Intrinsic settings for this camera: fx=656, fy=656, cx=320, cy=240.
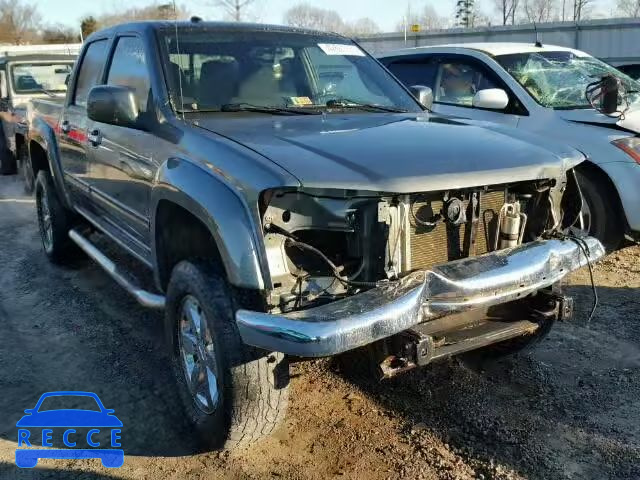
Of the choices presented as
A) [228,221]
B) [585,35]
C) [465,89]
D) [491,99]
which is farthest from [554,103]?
[585,35]

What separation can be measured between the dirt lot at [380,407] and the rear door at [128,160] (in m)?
0.81

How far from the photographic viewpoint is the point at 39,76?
424 inches

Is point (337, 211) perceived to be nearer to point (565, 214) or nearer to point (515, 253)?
point (515, 253)

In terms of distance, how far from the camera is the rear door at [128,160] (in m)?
3.62

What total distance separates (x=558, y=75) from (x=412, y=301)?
4625 millimetres

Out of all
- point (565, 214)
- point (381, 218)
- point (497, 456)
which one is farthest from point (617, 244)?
point (381, 218)

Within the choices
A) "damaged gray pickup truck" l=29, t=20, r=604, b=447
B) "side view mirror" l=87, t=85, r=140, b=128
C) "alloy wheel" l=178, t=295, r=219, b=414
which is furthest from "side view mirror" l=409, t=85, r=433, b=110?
"alloy wheel" l=178, t=295, r=219, b=414

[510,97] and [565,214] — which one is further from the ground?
[510,97]

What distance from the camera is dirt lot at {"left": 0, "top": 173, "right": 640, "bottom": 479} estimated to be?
3014 millimetres

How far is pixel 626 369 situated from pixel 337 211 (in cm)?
226

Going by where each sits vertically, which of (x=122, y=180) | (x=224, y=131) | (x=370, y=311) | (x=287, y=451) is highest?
(x=224, y=131)

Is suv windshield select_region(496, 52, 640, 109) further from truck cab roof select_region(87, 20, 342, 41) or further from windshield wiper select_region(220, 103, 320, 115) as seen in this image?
windshield wiper select_region(220, 103, 320, 115)

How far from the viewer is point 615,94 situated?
5453 millimetres

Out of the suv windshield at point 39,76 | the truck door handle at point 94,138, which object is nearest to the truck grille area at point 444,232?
the truck door handle at point 94,138
